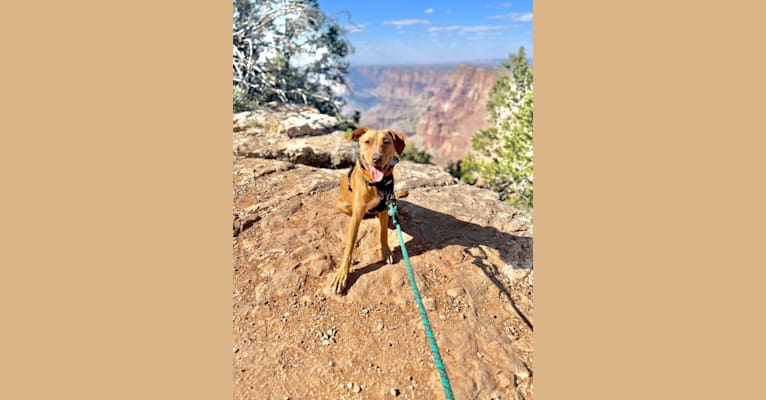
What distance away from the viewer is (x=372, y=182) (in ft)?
14.6

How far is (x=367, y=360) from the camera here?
3658 millimetres

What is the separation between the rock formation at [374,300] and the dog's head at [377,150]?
121 centimetres

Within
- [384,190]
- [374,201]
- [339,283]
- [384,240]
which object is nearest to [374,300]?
[339,283]

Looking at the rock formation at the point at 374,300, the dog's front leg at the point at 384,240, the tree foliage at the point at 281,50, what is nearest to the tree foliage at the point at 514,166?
the tree foliage at the point at 281,50

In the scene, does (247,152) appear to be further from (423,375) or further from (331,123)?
(423,375)

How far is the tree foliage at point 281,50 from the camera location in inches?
535

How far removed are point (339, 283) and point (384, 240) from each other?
0.82 metres

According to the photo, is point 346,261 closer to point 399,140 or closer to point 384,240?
point 384,240

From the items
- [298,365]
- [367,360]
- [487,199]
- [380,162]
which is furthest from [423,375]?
[487,199]

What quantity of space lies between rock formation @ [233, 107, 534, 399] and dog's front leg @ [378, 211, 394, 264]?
0.09 m

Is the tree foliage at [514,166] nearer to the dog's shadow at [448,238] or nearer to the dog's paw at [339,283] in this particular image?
the dog's shadow at [448,238]

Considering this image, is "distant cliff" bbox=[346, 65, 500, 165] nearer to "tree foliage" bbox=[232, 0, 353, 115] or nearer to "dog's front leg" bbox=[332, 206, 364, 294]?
"tree foliage" bbox=[232, 0, 353, 115]

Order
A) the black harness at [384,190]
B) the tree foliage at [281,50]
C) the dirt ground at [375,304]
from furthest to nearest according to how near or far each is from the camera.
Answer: the tree foliage at [281,50]
the black harness at [384,190]
the dirt ground at [375,304]

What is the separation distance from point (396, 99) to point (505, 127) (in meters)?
95.7
